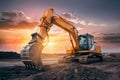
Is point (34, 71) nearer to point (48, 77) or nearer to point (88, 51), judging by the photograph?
point (48, 77)

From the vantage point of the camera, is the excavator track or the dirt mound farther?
the excavator track

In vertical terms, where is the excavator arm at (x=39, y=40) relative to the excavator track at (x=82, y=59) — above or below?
above

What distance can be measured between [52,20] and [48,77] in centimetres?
674

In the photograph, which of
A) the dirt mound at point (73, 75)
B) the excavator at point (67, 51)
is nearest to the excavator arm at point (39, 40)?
the excavator at point (67, 51)

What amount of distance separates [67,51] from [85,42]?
7.65 ft

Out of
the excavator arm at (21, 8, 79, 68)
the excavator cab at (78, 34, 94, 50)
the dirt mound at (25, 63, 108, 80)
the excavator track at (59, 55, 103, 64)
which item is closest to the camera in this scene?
the dirt mound at (25, 63, 108, 80)

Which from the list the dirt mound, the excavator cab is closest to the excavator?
the excavator cab

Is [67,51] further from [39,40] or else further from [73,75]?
[73,75]

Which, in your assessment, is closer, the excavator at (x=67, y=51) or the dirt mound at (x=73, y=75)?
the dirt mound at (x=73, y=75)

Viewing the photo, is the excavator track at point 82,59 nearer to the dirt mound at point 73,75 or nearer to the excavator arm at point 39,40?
the excavator arm at point 39,40

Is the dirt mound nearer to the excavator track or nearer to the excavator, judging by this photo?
the excavator

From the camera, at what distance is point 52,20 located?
66.2 ft

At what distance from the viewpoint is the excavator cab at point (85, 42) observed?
24.5 m

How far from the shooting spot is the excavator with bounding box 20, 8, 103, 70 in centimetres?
1681
